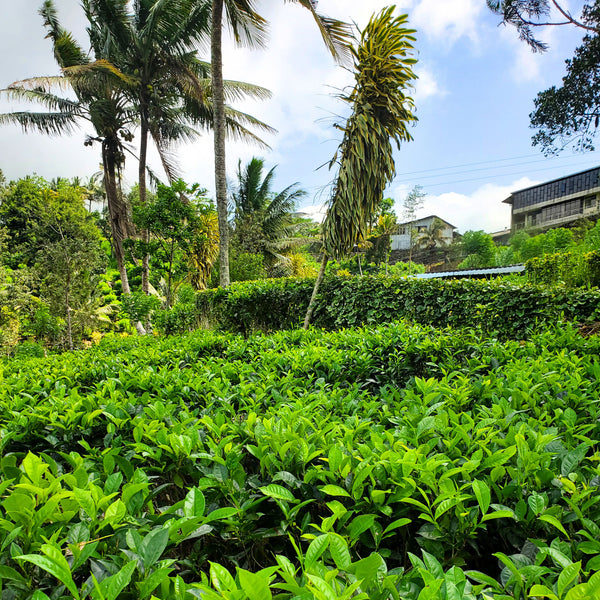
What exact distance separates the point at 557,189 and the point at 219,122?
150 ft

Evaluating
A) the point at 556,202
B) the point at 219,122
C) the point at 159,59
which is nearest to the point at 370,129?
the point at 219,122

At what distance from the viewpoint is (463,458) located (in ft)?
3.91

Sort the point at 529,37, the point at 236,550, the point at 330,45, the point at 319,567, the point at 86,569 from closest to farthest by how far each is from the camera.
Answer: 1. the point at 319,567
2. the point at 86,569
3. the point at 236,550
4. the point at 330,45
5. the point at 529,37

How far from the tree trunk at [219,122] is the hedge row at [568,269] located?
6752 mm

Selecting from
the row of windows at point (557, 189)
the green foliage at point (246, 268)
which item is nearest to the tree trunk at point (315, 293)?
the green foliage at point (246, 268)

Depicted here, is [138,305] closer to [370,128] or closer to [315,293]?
[315,293]

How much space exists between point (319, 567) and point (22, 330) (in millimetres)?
14735

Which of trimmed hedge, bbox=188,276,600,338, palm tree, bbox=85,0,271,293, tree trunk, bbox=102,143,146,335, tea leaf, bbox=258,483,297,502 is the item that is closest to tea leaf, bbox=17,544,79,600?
tea leaf, bbox=258,483,297,502

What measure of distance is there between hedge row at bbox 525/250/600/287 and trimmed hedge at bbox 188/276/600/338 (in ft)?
10.7

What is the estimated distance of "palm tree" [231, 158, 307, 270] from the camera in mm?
20750

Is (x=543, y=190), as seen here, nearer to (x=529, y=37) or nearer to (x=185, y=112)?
(x=529, y=37)

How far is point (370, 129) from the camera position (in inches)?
252

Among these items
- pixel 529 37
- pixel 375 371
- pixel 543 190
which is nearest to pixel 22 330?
pixel 375 371

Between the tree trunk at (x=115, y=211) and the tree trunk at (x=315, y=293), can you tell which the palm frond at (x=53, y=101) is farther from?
the tree trunk at (x=315, y=293)
